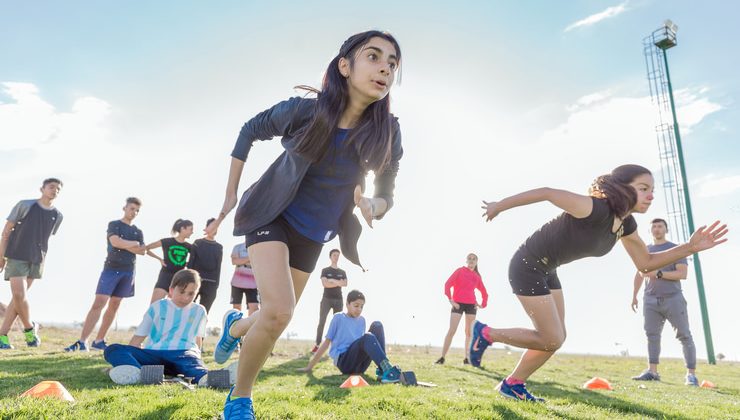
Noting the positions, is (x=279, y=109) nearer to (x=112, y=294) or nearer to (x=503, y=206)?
(x=503, y=206)

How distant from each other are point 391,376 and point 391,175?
12.7 feet

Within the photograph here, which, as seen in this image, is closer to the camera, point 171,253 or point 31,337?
point 171,253

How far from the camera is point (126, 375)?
561 cm

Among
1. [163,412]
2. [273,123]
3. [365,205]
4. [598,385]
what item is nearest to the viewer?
[365,205]

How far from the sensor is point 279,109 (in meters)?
3.78

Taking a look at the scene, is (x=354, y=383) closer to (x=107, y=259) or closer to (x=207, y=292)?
(x=207, y=292)

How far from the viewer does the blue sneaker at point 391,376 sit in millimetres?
6820

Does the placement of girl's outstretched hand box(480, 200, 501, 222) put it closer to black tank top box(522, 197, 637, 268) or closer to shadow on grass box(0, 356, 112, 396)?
black tank top box(522, 197, 637, 268)

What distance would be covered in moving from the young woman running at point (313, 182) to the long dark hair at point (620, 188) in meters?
2.59

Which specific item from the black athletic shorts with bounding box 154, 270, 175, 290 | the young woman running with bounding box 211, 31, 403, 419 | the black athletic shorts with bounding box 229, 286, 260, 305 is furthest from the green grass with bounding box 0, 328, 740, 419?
the black athletic shorts with bounding box 229, 286, 260, 305

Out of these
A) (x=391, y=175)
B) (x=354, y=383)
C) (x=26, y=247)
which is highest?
(x=26, y=247)

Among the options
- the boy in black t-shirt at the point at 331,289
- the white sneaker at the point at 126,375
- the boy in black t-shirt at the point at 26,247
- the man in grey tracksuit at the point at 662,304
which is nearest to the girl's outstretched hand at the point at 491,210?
the white sneaker at the point at 126,375

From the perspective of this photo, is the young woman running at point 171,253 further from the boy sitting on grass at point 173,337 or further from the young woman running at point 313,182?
the young woman running at point 313,182

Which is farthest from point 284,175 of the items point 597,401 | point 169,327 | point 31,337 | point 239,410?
point 31,337
